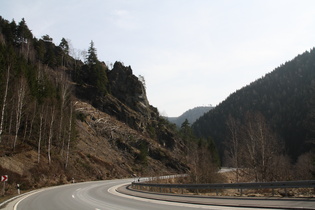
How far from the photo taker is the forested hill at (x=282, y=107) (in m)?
138

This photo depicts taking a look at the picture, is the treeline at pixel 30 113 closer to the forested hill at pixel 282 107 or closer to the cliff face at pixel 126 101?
the cliff face at pixel 126 101

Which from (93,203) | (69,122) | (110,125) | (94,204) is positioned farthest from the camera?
(110,125)

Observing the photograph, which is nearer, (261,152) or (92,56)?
(261,152)

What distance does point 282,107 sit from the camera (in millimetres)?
159000

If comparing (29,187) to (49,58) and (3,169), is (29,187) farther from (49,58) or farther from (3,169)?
(49,58)

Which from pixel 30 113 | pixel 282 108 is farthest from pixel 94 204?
pixel 282 108

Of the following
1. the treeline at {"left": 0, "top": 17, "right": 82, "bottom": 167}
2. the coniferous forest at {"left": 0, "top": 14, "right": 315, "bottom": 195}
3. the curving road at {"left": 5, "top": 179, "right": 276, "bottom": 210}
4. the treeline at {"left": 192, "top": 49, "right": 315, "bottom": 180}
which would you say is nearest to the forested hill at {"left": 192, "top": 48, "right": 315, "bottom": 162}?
the treeline at {"left": 192, "top": 49, "right": 315, "bottom": 180}

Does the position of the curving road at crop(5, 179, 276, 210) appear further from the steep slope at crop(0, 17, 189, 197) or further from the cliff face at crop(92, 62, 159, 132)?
the cliff face at crop(92, 62, 159, 132)

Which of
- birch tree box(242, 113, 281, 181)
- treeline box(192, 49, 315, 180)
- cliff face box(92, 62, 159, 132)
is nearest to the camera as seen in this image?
birch tree box(242, 113, 281, 181)

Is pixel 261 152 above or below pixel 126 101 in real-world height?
below

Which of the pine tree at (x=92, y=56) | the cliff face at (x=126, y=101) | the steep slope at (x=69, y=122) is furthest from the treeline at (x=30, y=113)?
the pine tree at (x=92, y=56)

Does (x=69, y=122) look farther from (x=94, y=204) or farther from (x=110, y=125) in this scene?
(x=94, y=204)

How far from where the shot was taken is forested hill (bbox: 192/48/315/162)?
454 feet

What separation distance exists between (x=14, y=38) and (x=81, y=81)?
2377cm
